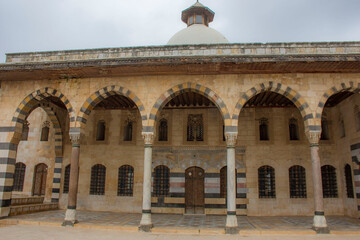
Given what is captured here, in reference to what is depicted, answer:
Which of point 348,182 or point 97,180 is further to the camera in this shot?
point 97,180

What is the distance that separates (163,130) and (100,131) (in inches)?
126

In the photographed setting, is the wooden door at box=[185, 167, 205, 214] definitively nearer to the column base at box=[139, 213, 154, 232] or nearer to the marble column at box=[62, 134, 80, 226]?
the column base at box=[139, 213, 154, 232]

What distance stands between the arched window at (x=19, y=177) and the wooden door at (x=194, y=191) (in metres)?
8.47

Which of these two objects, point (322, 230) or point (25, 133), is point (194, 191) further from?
point (25, 133)

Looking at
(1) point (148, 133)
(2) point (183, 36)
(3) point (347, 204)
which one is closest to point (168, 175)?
(1) point (148, 133)

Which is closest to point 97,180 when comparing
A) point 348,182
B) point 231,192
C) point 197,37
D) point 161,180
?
point 161,180

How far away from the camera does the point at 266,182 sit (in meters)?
12.7

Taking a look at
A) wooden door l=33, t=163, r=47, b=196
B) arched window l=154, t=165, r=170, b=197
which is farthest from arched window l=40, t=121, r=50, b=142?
arched window l=154, t=165, r=170, b=197

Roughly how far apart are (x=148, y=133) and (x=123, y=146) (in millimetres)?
4256

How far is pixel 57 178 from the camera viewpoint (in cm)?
1390

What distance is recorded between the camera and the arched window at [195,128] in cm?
1335

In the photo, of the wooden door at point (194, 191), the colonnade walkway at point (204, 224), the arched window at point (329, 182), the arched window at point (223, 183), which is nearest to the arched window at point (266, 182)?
the colonnade walkway at point (204, 224)

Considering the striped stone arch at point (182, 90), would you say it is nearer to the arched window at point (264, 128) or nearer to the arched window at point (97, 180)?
the arched window at point (264, 128)

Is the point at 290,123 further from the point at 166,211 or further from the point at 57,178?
the point at 57,178
